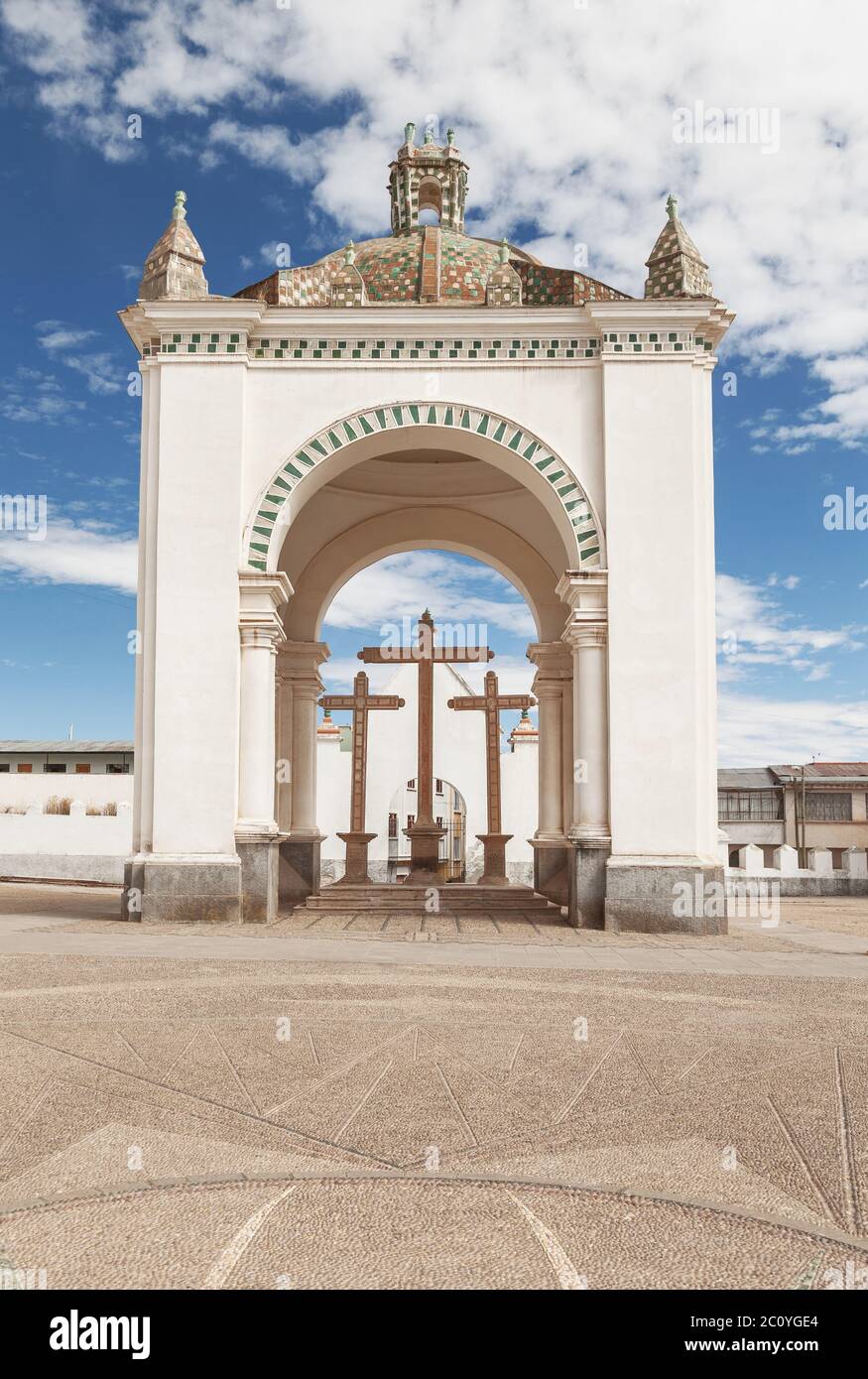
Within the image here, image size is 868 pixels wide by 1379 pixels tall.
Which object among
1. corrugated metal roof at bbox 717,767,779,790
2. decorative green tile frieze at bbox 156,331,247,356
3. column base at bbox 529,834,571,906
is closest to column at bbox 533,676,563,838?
column base at bbox 529,834,571,906

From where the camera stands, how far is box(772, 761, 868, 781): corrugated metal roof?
3216cm

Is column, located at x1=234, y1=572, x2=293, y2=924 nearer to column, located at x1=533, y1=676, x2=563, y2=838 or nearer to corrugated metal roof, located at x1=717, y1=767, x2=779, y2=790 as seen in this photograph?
column, located at x1=533, y1=676, x2=563, y2=838

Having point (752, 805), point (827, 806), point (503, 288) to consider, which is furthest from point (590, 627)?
point (827, 806)

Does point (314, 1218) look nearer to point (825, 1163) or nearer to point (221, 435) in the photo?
point (825, 1163)

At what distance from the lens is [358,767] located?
15.7 metres

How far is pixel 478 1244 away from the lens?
100 inches

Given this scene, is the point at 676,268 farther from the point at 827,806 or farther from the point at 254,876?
the point at 827,806

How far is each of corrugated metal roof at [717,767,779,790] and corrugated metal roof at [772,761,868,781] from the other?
13.6 inches

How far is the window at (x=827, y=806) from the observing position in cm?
3170

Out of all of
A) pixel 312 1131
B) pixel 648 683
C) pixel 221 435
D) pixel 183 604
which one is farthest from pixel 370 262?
pixel 312 1131

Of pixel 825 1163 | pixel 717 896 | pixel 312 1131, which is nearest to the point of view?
pixel 825 1163

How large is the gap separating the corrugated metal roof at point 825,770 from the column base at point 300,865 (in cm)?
2132
